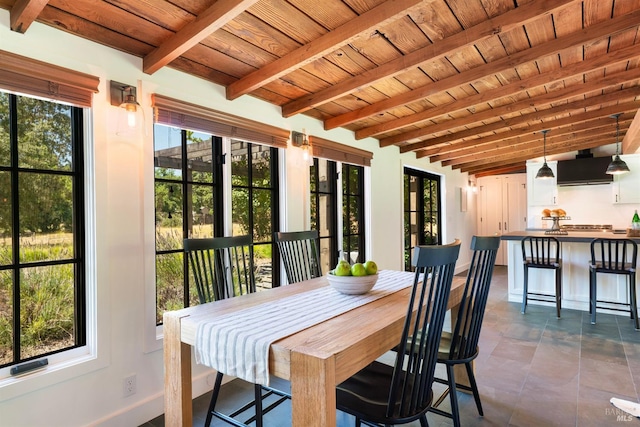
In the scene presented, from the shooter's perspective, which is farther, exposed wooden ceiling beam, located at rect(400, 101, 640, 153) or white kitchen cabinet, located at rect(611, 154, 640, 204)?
white kitchen cabinet, located at rect(611, 154, 640, 204)

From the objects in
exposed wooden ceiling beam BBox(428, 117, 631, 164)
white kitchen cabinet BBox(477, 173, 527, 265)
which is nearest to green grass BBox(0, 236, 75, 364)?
exposed wooden ceiling beam BBox(428, 117, 631, 164)

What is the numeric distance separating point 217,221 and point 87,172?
95 centimetres

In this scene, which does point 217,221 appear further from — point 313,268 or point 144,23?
point 144,23

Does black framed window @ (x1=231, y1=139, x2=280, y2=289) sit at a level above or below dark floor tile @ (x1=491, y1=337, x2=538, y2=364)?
above

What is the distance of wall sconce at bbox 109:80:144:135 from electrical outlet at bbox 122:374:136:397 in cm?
143

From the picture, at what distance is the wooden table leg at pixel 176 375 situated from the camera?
1533mm

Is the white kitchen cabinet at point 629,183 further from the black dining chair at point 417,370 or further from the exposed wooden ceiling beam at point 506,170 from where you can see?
the black dining chair at point 417,370

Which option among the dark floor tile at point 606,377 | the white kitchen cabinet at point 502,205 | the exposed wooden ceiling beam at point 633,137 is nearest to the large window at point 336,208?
the dark floor tile at point 606,377

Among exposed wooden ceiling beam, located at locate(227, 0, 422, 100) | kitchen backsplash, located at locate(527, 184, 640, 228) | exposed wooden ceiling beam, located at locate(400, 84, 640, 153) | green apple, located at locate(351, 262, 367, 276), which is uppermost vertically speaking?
exposed wooden ceiling beam, located at locate(400, 84, 640, 153)

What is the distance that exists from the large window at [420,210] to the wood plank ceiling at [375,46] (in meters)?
2.09

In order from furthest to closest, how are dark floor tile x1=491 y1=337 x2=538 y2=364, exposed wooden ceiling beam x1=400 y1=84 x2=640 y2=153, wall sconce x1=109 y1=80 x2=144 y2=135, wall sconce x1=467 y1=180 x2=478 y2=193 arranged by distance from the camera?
wall sconce x1=467 y1=180 x2=478 y2=193, exposed wooden ceiling beam x1=400 y1=84 x2=640 y2=153, dark floor tile x1=491 y1=337 x2=538 y2=364, wall sconce x1=109 y1=80 x2=144 y2=135

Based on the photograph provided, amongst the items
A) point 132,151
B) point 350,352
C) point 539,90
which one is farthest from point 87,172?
point 539,90

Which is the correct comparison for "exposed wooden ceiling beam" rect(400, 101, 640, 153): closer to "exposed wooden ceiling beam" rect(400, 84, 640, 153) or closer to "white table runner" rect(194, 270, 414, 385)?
"exposed wooden ceiling beam" rect(400, 84, 640, 153)

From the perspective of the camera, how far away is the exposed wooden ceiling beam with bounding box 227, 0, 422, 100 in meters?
1.81
